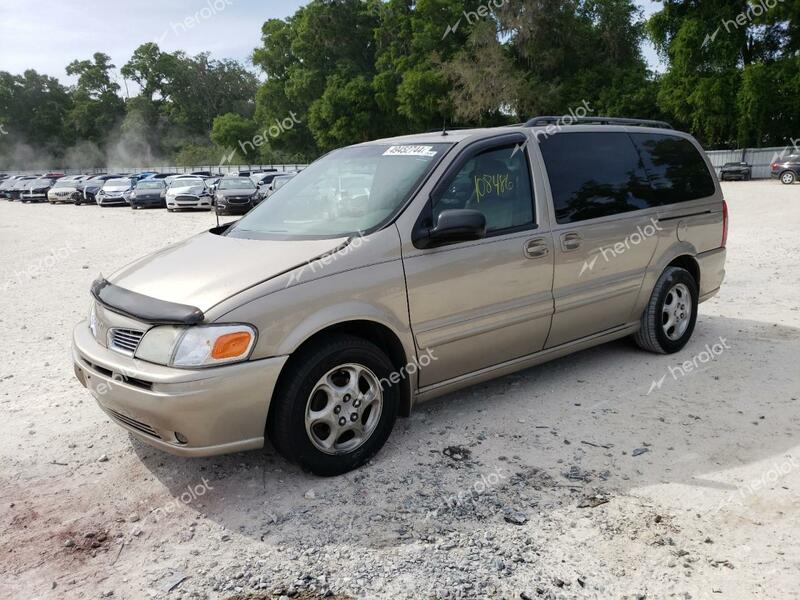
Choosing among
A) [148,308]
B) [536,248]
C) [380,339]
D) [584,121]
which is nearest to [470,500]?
[380,339]

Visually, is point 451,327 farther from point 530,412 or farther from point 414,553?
point 414,553

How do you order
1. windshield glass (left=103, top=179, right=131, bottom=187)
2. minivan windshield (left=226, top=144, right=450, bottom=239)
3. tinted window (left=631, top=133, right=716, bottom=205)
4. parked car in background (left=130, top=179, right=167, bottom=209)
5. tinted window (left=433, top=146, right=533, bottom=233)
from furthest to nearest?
windshield glass (left=103, top=179, right=131, bottom=187), parked car in background (left=130, top=179, right=167, bottom=209), tinted window (left=631, top=133, right=716, bottom=205), tinted window (left=433, top=146, right=533, bottom=233), minivan windshield (left=226, top=144, right=450, bottom=239)

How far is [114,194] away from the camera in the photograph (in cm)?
3281

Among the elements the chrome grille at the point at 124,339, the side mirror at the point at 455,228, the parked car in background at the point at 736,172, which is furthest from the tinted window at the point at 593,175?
the parked car in background at the point at 736,172

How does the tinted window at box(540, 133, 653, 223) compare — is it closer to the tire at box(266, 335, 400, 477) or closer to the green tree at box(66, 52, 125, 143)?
the tire at box(266, 335, 400, 477)

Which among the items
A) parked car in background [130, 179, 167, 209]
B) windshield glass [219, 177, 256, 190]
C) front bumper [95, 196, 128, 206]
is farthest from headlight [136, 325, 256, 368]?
front bumper [95, 196, 128, 206]

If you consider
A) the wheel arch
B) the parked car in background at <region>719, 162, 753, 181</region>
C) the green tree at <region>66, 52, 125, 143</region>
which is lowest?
the parked car in background at <region>719, 162, 753, 181</region>

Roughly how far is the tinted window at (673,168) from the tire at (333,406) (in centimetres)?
299

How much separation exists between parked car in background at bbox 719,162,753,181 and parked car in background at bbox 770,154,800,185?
3715 millimetres

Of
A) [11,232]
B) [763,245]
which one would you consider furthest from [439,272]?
[11,232]

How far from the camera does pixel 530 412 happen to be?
175 inches

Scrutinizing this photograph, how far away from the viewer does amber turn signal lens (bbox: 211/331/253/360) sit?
3.18m

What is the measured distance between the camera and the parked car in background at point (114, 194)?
32688 millimetres

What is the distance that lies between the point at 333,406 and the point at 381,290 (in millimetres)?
684
